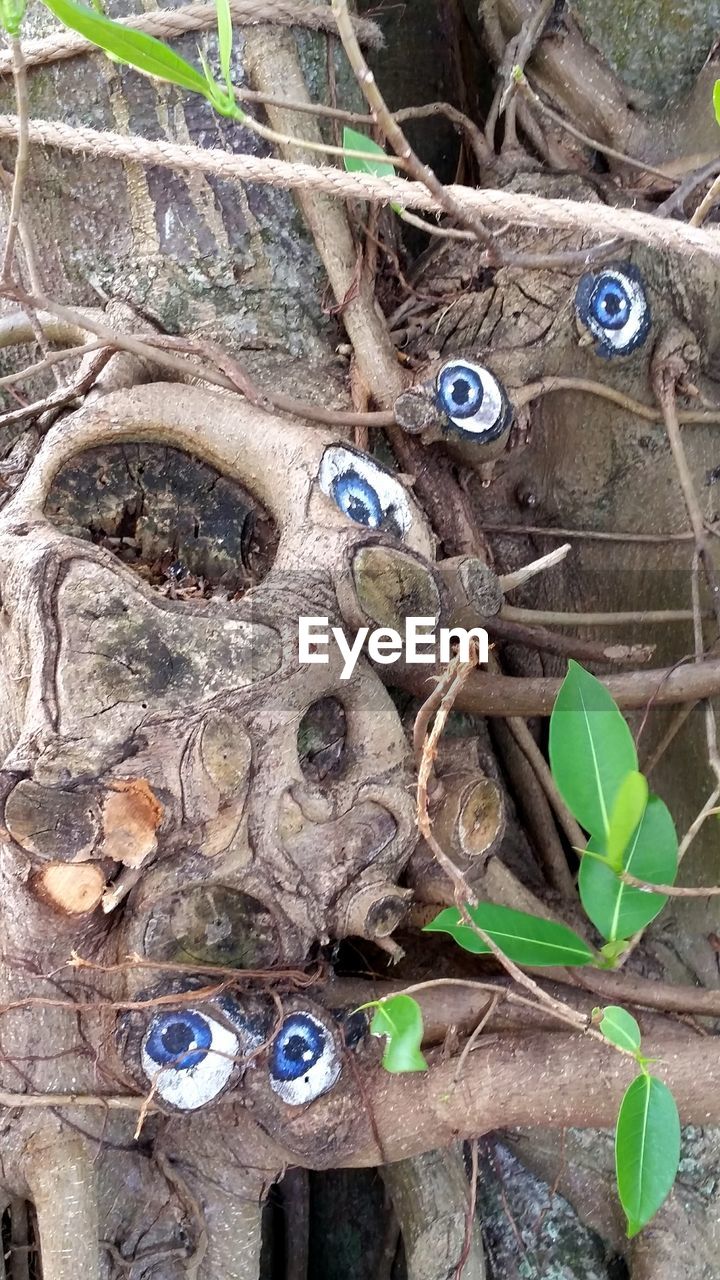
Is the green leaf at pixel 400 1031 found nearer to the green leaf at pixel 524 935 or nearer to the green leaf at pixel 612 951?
the green leaf at pixel 524 935

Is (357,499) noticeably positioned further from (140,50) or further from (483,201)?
(140,50)

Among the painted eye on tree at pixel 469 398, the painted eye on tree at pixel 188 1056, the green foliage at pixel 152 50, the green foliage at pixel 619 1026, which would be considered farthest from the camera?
the painted eye on tree at pixel 469 398

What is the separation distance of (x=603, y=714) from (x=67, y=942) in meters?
0.51

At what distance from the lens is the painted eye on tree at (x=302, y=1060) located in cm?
87

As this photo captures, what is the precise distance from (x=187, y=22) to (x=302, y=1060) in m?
1.00

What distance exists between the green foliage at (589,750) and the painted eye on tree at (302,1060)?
308 millimetres

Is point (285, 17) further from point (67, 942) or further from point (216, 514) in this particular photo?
point (67, 942)

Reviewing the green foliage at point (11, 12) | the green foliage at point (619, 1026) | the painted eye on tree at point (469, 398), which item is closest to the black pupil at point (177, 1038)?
the green foliage at point (619, 1026)

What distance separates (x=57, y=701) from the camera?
2.60 ft

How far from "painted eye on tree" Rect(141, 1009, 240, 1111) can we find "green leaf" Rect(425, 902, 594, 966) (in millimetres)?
208

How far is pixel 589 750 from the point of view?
0.84 metres

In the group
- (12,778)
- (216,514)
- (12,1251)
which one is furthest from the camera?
(12,1251)

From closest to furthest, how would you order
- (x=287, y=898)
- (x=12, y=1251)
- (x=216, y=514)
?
(x=287, y=898), (x=216, y=514), (x=12, y=1251)

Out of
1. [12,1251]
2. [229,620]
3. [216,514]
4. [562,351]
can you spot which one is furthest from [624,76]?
[12,1251]
